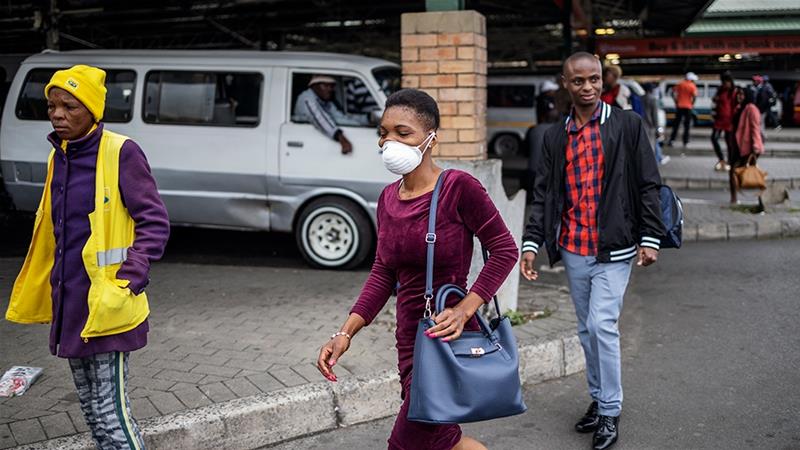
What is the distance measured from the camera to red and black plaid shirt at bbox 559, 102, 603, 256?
4.02 meters

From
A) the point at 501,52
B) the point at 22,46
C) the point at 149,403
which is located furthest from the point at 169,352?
the point at 501,52

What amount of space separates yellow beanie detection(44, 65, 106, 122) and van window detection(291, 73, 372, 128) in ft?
15.1

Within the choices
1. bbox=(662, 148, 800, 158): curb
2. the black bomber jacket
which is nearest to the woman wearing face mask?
the black bomber jacket

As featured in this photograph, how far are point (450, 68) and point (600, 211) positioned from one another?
89.6 inches

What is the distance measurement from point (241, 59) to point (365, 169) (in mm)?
1672

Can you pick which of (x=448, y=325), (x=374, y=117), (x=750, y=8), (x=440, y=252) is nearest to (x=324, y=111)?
(x=374, y=117)

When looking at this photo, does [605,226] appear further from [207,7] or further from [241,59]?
[207,7]

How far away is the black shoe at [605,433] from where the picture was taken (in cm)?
405

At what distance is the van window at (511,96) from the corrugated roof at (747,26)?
6764 millimetres

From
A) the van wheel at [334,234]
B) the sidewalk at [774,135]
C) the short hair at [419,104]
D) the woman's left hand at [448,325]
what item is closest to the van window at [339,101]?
the van wheel at [334,234]

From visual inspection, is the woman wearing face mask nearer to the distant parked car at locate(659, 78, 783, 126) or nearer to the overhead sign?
the overhead sign

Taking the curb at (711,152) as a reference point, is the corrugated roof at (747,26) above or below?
above

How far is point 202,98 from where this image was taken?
26.6ft

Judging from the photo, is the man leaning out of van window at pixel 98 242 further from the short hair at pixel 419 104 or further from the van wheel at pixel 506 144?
the van wheel at pixel 506 144
